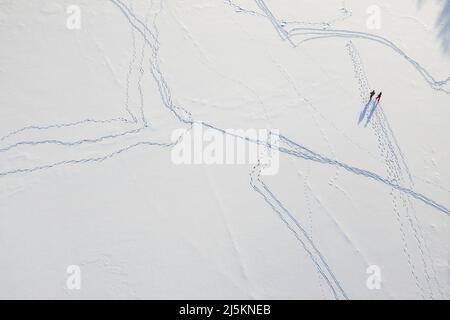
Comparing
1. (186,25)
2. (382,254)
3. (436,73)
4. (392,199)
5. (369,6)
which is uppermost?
(369,6)

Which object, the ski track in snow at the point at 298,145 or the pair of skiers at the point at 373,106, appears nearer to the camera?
the ski track in snow at the point at 298,145

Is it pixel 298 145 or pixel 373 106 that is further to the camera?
pixel 373 106

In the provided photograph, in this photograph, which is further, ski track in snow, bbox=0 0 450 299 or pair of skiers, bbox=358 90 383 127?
pair of skiers, bbox=358 90 383 127

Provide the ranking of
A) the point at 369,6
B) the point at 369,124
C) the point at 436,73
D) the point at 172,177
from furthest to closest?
the point at 369,6, the point at 436,73, the point at 369,124, the point at 172,177

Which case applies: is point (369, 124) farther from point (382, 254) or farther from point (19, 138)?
point (19, 138)

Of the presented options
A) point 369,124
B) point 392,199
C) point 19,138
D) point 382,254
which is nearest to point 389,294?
point 382,254

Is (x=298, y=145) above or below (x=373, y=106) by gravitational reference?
below

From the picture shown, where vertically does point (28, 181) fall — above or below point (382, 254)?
above

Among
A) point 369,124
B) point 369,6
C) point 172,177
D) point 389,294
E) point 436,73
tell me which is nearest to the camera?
point 389,294
